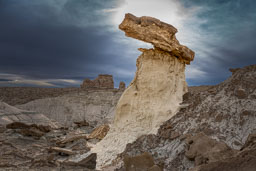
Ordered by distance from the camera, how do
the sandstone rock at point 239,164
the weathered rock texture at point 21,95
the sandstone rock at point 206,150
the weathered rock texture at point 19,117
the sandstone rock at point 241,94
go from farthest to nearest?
the weathered rock texture at point 21,95 → the weathered rock texture at point 19,117 → the sandstone rock at point 241,94 → the sandstone rock at point 206,150 → the sandstone rock at point 239,164

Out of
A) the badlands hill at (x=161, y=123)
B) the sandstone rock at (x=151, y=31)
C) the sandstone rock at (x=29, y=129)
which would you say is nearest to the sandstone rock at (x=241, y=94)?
the badlands hill at (x=161, y=123)

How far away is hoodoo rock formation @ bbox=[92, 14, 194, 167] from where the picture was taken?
7.43 metres

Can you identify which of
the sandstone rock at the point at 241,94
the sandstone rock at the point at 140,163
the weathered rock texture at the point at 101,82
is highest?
the weathered rock texture at the point at 101,82

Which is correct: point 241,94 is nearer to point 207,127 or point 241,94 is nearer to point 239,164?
point 207,127

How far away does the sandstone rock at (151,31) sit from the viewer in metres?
7.46

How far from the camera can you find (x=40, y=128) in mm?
14672

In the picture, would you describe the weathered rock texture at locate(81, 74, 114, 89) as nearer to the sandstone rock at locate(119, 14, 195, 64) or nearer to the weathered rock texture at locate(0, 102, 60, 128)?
the weathered rock texture at locate(0, 102, 60, 128)

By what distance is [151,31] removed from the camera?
7512mm

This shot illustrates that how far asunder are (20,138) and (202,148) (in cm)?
1012

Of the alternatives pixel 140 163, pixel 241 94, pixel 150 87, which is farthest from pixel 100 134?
pixel 241 94

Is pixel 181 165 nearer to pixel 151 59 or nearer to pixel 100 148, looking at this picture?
pixel 100 148

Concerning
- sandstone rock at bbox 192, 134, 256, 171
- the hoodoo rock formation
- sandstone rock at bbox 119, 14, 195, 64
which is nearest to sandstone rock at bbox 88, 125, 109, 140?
the hoodoo rock formation

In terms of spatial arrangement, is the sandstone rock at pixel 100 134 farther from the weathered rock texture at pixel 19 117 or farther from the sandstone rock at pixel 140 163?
the weathered rock texture at pixel 19 117

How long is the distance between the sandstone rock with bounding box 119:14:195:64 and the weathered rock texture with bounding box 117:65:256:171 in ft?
7.07
